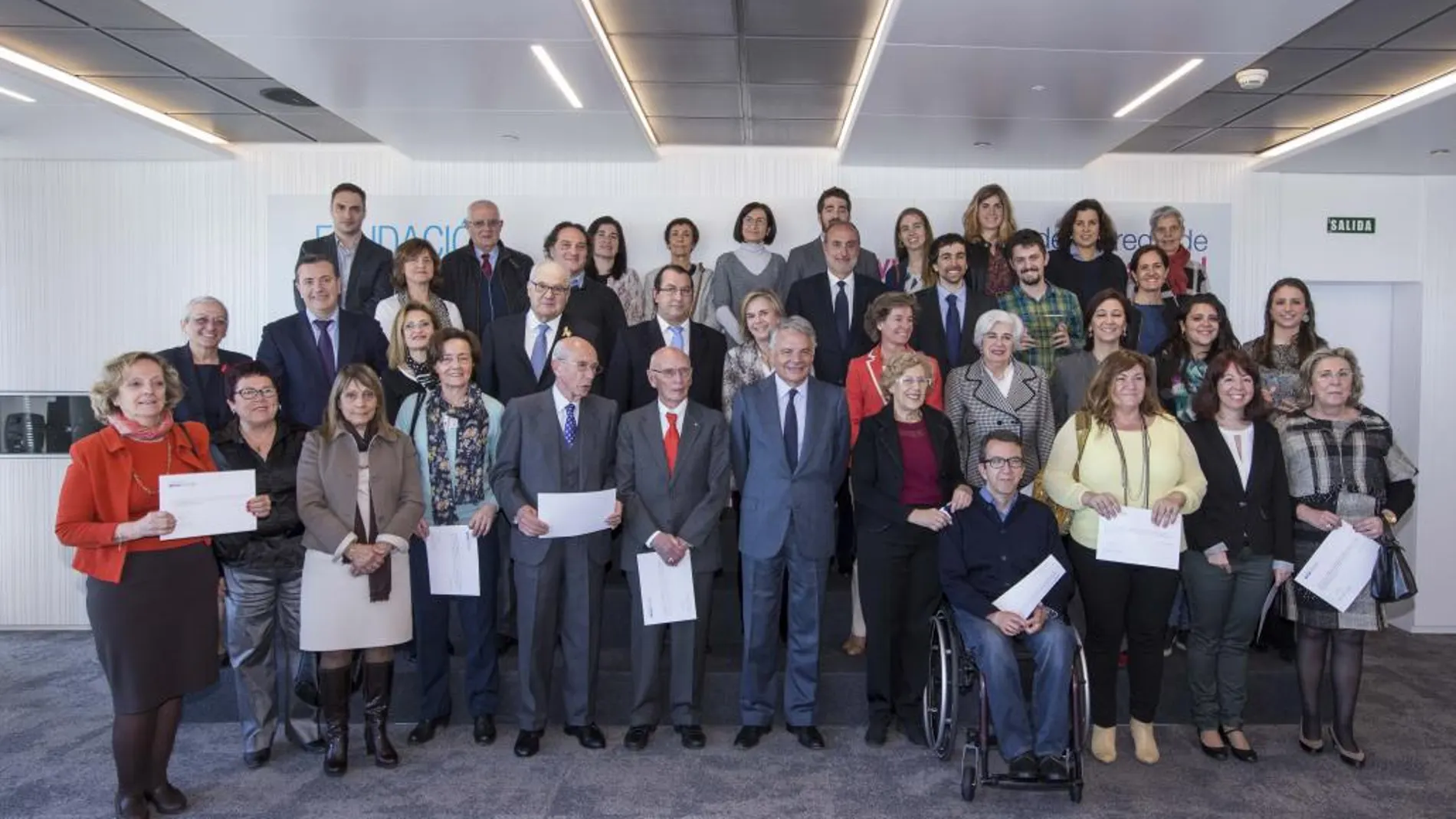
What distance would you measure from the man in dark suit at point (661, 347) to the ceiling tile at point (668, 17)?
3.80 feet

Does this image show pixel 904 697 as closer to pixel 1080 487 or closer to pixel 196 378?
pixel 1080 487

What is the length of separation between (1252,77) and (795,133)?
2820mm

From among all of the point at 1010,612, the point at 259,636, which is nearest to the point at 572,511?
the point at 259,636

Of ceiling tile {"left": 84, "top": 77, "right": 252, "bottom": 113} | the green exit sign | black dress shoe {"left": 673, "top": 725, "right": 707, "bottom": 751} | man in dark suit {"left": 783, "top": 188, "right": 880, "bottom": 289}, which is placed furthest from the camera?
the green exit sign

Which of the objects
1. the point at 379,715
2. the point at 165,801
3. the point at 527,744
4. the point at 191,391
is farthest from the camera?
the point at 191,391

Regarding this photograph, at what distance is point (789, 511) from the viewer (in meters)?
4.00

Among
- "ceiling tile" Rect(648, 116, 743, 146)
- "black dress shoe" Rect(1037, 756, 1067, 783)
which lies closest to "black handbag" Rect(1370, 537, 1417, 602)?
"black dress shoe" Rect(1037, 756, 1067, 783)

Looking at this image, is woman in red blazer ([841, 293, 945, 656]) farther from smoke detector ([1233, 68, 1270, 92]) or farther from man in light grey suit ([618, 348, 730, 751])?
smoke detector ([1233, 68, 1270, 92])

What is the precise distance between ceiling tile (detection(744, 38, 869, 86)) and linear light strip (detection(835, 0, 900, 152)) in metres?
0.05

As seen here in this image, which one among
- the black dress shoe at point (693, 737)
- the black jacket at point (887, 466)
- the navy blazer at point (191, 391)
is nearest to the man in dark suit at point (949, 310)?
the black jacket at point (887, 466)

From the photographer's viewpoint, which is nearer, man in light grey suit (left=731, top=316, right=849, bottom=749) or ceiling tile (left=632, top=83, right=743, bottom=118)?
man in light grey suit (left=731, top=316, right=849, bottom=749)

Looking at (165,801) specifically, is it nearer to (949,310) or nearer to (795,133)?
(949,310)

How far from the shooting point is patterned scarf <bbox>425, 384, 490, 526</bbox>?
4.05 m

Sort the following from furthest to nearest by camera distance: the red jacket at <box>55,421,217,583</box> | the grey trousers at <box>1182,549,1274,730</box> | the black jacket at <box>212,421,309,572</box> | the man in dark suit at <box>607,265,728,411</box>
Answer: the man in dark suit at <box>607,265,728,411</box>
the grey trousers at <box>1182,549,1274,730</box>
the black jacket at <box>212,421,309,572</box>
the red jacket at <box>55,421,217,583</box>
